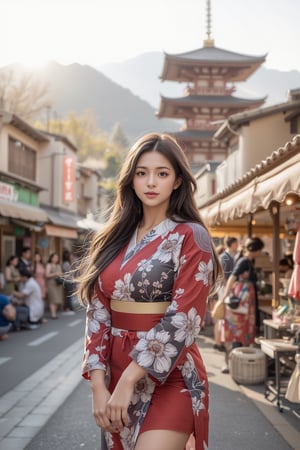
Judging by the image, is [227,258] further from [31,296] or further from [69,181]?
[69,181]

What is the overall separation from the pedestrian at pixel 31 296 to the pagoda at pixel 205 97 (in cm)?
2198

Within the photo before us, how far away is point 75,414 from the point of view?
5.70 metres

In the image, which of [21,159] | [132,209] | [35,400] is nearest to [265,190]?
[35,400]

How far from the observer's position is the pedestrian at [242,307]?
792cm

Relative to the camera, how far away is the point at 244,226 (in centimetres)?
1471

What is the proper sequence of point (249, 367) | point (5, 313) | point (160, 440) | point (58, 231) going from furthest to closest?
point (58, 231) → point (5, 313) → point (249, 367) → point (160, 440)

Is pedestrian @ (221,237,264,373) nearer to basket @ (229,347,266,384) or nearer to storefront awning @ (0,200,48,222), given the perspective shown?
basket @ (229,347,266,384)

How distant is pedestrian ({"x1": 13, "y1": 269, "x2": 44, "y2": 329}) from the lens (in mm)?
13656

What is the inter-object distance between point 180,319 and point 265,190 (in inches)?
163

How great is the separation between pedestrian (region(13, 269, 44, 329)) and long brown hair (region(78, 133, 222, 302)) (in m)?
11.4

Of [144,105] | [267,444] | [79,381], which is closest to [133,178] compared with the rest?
[267,444]

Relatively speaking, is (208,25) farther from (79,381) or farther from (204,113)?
(79,381)

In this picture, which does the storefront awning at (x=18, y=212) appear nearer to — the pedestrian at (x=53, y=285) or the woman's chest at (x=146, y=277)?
the pedestrian at (x=53, y=285)

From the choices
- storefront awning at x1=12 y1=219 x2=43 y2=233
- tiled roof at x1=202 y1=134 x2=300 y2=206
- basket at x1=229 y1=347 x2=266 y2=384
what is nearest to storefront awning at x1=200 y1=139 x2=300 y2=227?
tiled roof at x1=202 y1=134 x2=300 y2=206
